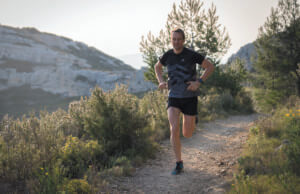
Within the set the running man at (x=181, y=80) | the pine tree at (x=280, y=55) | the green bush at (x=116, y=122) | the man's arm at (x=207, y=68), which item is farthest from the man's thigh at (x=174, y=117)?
the pine tree at (x=280, y=55)

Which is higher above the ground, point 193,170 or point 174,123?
point 174,123

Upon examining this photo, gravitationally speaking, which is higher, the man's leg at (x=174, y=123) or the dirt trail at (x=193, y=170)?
the man's leg at (x=174, y=123)

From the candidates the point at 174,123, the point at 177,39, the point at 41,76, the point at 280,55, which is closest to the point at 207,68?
the point at 177,39

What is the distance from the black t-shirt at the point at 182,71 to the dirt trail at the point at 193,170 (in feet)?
5.08

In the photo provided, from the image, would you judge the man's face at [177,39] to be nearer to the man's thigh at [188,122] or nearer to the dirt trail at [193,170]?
the man's thigh at [188,122]

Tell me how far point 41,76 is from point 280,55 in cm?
5750

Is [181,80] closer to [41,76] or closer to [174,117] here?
[174,117]

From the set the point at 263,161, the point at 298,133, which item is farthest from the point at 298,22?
the point at 263,161

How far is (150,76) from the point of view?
15125mm

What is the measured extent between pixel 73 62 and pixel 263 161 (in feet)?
225

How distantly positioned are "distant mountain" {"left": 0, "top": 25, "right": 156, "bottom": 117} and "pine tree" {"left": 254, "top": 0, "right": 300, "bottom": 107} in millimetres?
33798

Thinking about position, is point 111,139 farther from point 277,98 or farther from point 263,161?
point 277,98

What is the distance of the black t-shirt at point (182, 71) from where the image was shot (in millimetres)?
3801

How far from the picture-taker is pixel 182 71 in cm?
383
